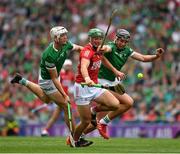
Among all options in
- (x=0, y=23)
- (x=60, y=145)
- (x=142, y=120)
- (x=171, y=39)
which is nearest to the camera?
(x=60, y=145)

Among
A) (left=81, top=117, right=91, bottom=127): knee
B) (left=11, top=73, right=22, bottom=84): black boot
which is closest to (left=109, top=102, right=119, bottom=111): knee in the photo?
(left=81, top=117, right=91, bottom=127): knee

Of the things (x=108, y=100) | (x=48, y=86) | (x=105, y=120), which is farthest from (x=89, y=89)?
(x=105, y=120)

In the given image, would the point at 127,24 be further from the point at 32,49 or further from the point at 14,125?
the point at 14,125

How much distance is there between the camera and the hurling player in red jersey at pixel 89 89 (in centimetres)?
1872

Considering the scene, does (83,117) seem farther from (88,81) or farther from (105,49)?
(105,49)

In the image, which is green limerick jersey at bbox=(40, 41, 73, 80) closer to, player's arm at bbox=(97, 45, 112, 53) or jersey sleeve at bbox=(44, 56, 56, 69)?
jersey sleeve at bbox=(44, 56, 56, 69)

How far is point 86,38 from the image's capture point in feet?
109

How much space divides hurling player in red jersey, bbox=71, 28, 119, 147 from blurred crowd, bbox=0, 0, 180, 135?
8498mm

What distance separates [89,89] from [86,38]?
46.9ft

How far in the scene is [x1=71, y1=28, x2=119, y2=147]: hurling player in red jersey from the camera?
18719mm

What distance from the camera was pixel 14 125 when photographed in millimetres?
28516

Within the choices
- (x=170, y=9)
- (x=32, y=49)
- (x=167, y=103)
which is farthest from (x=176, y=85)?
(x=32, y=49)

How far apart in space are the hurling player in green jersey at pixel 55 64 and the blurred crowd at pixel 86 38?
304 inches

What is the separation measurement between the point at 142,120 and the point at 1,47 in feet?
29.6
